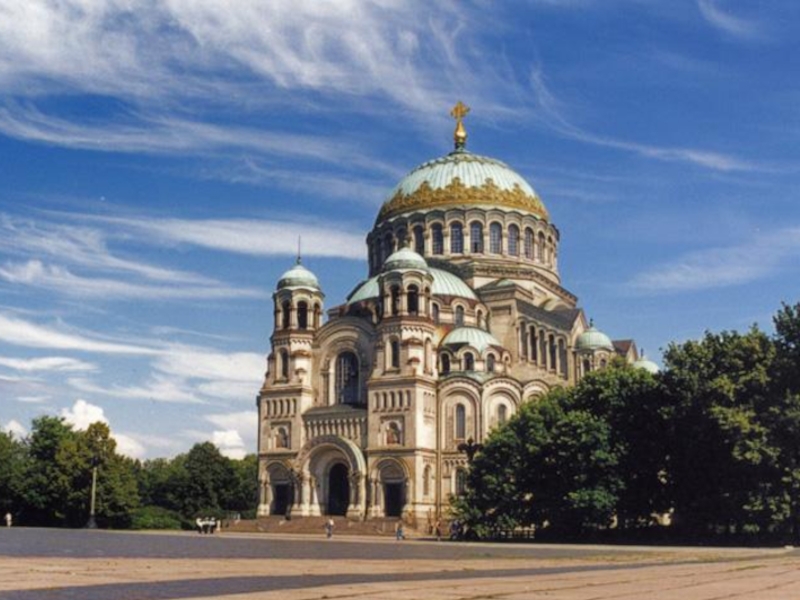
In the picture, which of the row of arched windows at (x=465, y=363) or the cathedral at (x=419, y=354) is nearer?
the cathedral at (x=419, y=354)

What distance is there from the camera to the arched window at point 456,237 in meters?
79.9

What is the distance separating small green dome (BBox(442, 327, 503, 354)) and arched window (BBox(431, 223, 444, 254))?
35.6 feet

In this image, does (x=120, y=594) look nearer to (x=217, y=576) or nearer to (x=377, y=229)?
(x=217, y=576)

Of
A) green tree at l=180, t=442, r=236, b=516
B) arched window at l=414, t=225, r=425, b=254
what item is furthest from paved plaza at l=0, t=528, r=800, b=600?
green tree at l=180, t=442, r=236, b=516

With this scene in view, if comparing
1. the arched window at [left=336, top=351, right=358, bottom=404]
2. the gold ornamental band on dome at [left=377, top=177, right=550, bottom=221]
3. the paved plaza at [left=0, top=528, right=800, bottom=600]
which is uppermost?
the gold ornamental band on dome at [left=377, top=177, right=550, bottom=221]

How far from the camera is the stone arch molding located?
65.5 metres

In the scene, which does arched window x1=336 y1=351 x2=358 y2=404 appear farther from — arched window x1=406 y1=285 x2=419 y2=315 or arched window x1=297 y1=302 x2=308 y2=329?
arched window x1=406 y1=285 x2=419 y2=315

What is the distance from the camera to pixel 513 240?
80625mm

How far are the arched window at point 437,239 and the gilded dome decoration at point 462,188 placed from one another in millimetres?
1695

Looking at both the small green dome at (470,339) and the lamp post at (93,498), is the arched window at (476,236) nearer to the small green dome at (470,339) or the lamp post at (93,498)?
the small green dome at (470,339)

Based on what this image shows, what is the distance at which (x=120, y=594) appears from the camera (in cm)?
1115

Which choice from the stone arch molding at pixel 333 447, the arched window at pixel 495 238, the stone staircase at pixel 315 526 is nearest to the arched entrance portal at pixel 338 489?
the stone arch molding at pixel 333 447

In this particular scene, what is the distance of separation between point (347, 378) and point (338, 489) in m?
7.86

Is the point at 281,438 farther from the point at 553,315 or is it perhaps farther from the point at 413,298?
the point at 553,315
